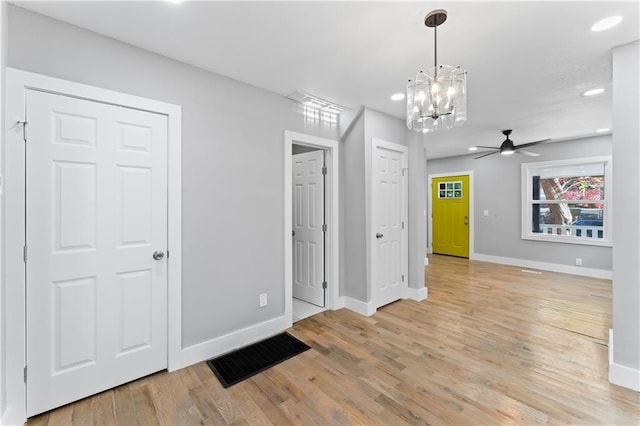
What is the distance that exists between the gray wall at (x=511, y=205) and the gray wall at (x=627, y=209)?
3.43 meters

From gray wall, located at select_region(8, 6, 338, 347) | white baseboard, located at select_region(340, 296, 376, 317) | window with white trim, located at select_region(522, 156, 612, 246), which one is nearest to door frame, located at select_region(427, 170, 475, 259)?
window with white trim, located at select_region(522, 156, 612, 246)

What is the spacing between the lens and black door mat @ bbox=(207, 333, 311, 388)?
2.16 meters

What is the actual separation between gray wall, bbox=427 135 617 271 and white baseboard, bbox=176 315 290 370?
5.08 m

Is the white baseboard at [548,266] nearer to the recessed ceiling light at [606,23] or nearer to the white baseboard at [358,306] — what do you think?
the white baseboard at [358,306]

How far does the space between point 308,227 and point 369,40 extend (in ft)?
7.38

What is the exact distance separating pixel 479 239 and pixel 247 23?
250 inches

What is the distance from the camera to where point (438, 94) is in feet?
5.66

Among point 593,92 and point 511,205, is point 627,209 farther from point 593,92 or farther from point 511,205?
point 511,205

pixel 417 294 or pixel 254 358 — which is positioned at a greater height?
pixel 417 294

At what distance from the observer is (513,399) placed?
1.85m

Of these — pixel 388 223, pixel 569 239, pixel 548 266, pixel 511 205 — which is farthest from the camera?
pixel 511 205

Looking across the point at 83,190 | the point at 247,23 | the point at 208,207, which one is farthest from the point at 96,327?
the point at 247,23

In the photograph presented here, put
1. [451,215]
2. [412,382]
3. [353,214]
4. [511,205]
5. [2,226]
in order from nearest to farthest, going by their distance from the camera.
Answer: [2,226] < [412,382] < [353,214] < [511,205] < [451,215]

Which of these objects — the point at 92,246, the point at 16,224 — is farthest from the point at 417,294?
the point at 16,224
